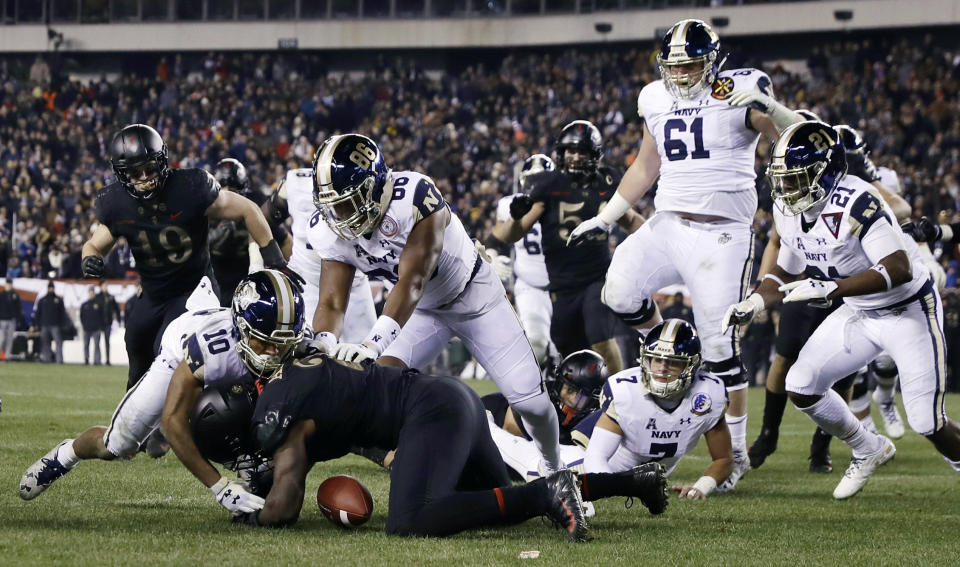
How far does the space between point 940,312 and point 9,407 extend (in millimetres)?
7463

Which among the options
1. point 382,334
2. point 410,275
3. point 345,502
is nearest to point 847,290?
point 410,275

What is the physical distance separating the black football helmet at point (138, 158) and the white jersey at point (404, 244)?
130 cm

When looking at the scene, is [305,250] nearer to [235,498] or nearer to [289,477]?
[235,498]

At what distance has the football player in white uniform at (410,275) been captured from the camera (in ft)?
15.9

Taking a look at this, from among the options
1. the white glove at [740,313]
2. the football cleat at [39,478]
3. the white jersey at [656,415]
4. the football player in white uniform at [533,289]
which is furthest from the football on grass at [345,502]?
the football player in white uniform at [533,289]

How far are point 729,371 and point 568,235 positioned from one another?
233cm

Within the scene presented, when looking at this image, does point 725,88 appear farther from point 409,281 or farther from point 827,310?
point 409,281

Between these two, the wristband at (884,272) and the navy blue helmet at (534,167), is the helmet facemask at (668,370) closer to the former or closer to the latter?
the wristband at (884,272)

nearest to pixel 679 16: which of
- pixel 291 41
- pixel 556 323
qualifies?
pixel 291 41

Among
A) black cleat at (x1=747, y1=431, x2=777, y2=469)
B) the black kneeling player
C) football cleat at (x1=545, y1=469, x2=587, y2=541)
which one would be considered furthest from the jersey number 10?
football cleat at (x1=545, y1=469, x2=587, y2=541)

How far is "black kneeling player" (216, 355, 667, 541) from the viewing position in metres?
4.35

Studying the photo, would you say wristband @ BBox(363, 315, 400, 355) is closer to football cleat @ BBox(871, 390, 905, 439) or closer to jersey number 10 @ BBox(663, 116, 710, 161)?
jersey number 10 @ BBox(663, 116, 710, 161)

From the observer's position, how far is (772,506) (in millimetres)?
5801

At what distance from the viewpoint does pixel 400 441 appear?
14.6ft
